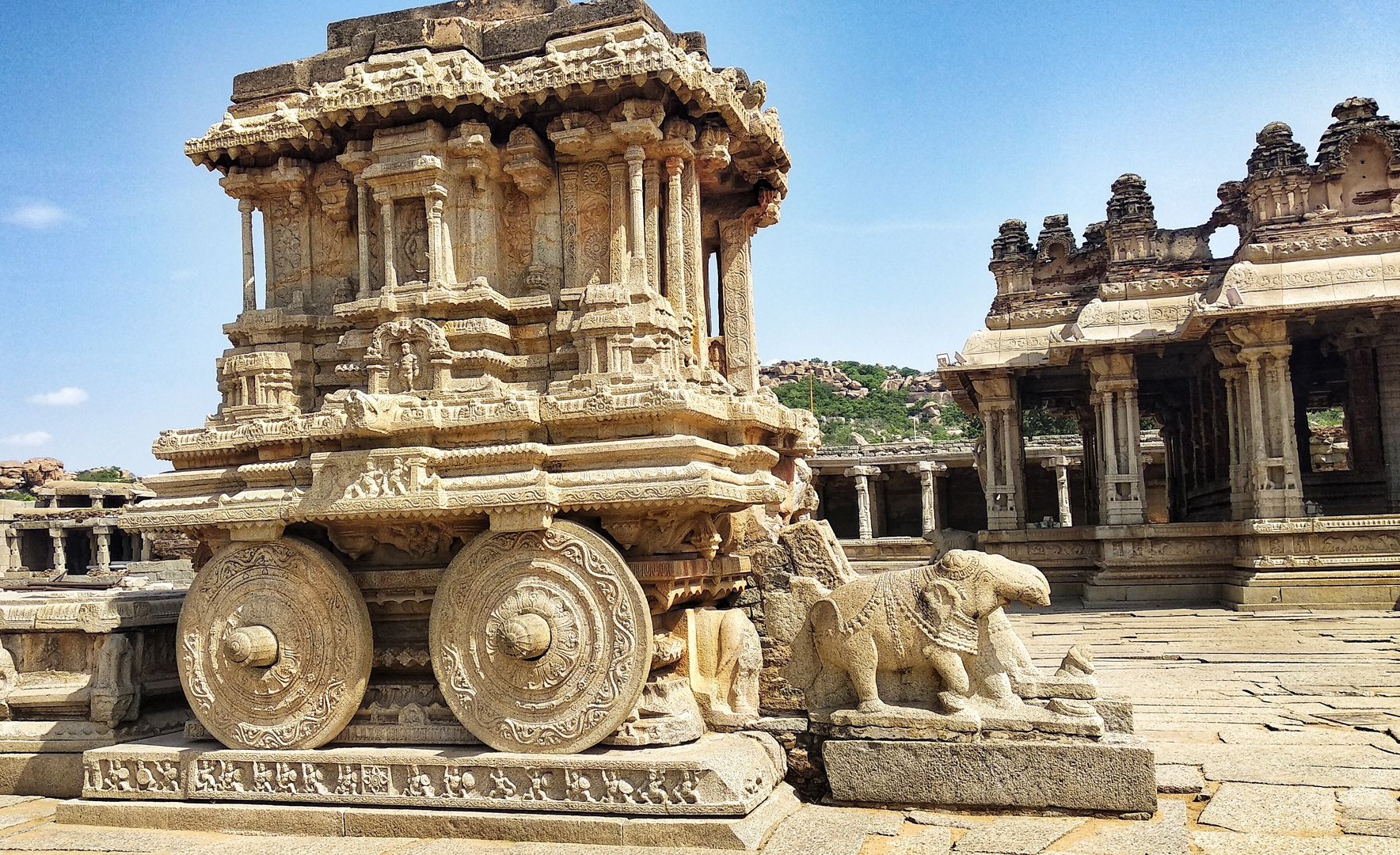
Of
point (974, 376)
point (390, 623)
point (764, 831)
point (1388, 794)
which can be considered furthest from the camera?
point (974, 376)

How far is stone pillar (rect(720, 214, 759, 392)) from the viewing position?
8.48 metres

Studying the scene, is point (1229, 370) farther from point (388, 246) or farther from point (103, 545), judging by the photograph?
point (103, 545)

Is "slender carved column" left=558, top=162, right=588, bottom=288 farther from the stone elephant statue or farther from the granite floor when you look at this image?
the granite floor

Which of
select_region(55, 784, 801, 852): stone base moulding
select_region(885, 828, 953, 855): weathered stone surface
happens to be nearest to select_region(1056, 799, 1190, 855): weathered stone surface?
select_region(885, 828, 953, 855): weathered stone surface

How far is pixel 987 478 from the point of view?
2044 centimetres

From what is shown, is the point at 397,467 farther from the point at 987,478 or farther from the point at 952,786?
the point at 987,478

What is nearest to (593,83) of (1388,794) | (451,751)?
(451,751)

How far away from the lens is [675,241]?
7.04 m

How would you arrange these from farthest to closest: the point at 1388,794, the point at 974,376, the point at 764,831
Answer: the point at 974,376 < the point at 1388,794 < the point at 764,831

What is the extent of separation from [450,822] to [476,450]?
1.88 m

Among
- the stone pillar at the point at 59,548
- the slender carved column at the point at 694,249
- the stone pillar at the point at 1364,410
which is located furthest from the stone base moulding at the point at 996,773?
the stone pillar at the point at 59,548

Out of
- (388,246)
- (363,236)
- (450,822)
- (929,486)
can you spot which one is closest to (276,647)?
(450,822)

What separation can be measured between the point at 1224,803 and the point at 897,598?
1825 mm

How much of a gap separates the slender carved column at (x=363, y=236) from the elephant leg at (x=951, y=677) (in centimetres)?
418
